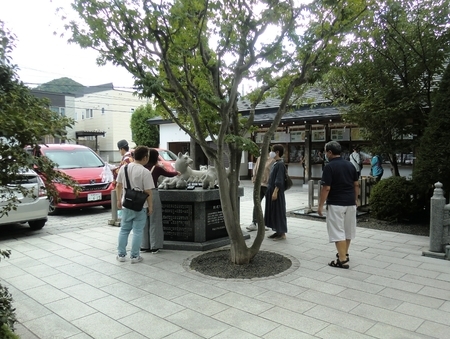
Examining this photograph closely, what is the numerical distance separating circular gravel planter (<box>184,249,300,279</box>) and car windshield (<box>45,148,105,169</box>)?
667 cm

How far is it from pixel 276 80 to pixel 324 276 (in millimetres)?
2828

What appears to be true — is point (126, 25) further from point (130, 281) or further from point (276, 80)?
point (130, 281)

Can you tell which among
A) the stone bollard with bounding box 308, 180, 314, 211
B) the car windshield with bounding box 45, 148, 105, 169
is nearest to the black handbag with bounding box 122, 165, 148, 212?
the stone bollard with bounding box 308, 180, 314, 211

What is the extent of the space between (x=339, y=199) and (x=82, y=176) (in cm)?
748

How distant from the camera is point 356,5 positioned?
16.1 feet

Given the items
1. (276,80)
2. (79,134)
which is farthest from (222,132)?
(79,134)

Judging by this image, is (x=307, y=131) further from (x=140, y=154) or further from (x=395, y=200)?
(x=140, y=154)

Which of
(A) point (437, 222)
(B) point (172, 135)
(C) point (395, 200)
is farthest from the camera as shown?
(B) point (172, 135)

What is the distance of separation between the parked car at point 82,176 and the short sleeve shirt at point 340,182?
22.0 ft

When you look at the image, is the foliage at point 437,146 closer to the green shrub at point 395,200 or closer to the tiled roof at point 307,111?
the green shrub at point 395,200

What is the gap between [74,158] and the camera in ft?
36.4

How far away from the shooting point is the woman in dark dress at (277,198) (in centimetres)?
674

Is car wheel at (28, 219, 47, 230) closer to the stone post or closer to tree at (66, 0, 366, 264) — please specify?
tree at (66, 0, 366, 264)

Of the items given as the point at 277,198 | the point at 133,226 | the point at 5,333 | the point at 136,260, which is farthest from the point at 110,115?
the point at 5,333
